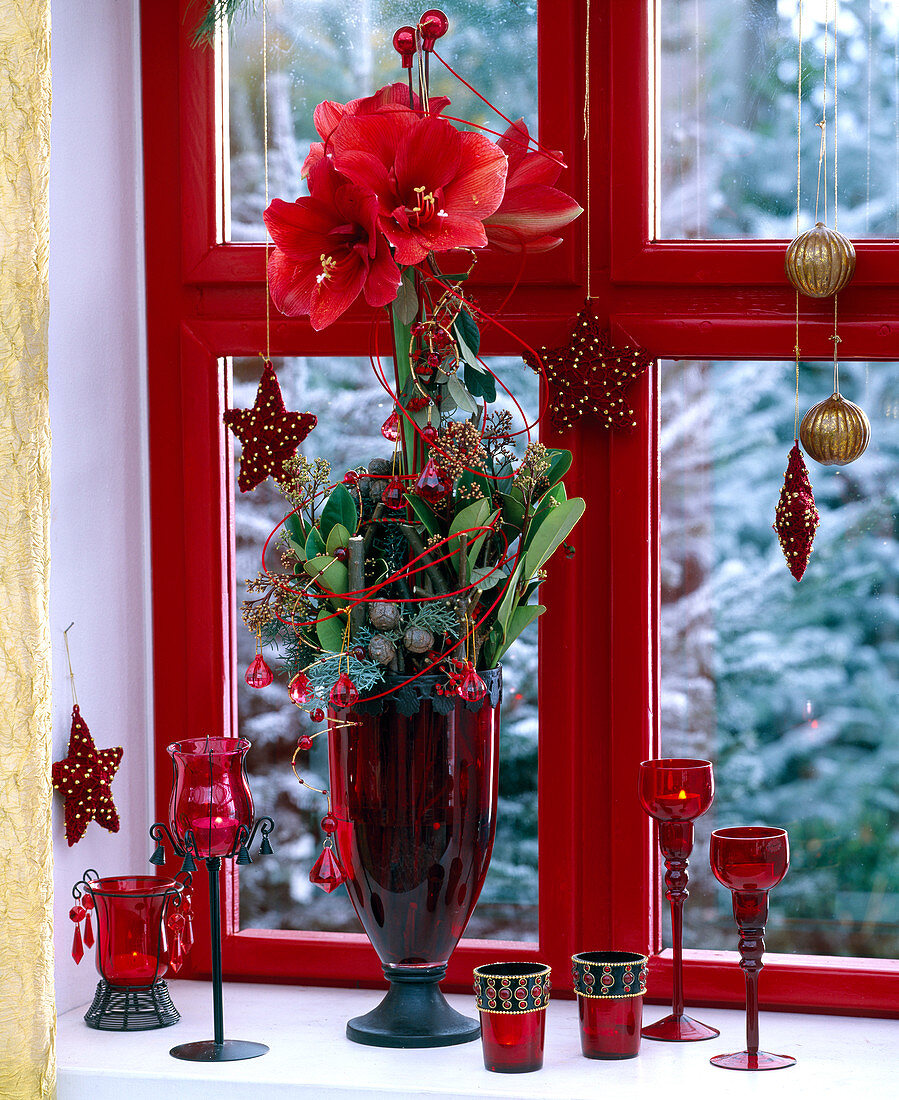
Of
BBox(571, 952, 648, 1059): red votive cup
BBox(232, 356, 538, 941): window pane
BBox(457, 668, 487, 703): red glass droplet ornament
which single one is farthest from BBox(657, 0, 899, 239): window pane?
BBox(571, 952, 648, 1059): red votive cup

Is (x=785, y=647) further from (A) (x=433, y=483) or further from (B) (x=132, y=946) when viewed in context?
(B) (x=132, y=946)

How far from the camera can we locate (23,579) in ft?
4.74

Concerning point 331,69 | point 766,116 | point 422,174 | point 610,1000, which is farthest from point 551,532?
point 331,69

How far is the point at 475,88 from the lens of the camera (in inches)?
70.4

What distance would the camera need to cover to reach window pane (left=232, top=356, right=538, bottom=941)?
1783 mm

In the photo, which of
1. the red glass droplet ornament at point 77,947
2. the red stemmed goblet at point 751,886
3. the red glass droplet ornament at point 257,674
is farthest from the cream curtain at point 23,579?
the red stemmed goblet at point 751,886

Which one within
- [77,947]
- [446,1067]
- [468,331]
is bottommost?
[446,1067]

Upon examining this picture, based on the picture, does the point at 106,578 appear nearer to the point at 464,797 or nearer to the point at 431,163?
the point at 464,797

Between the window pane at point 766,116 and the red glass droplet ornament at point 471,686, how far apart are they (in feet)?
2.14

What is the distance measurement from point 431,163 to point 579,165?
1.16ft

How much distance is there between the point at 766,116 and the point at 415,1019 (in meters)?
1.15

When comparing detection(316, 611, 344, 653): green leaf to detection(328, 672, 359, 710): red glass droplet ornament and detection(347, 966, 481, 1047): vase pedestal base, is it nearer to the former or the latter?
detection(328, 672, 359, 710): red glass droplet ornament

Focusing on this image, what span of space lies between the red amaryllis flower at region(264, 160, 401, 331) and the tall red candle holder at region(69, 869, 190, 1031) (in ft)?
2.21

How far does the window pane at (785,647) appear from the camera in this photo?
170 centimetres
